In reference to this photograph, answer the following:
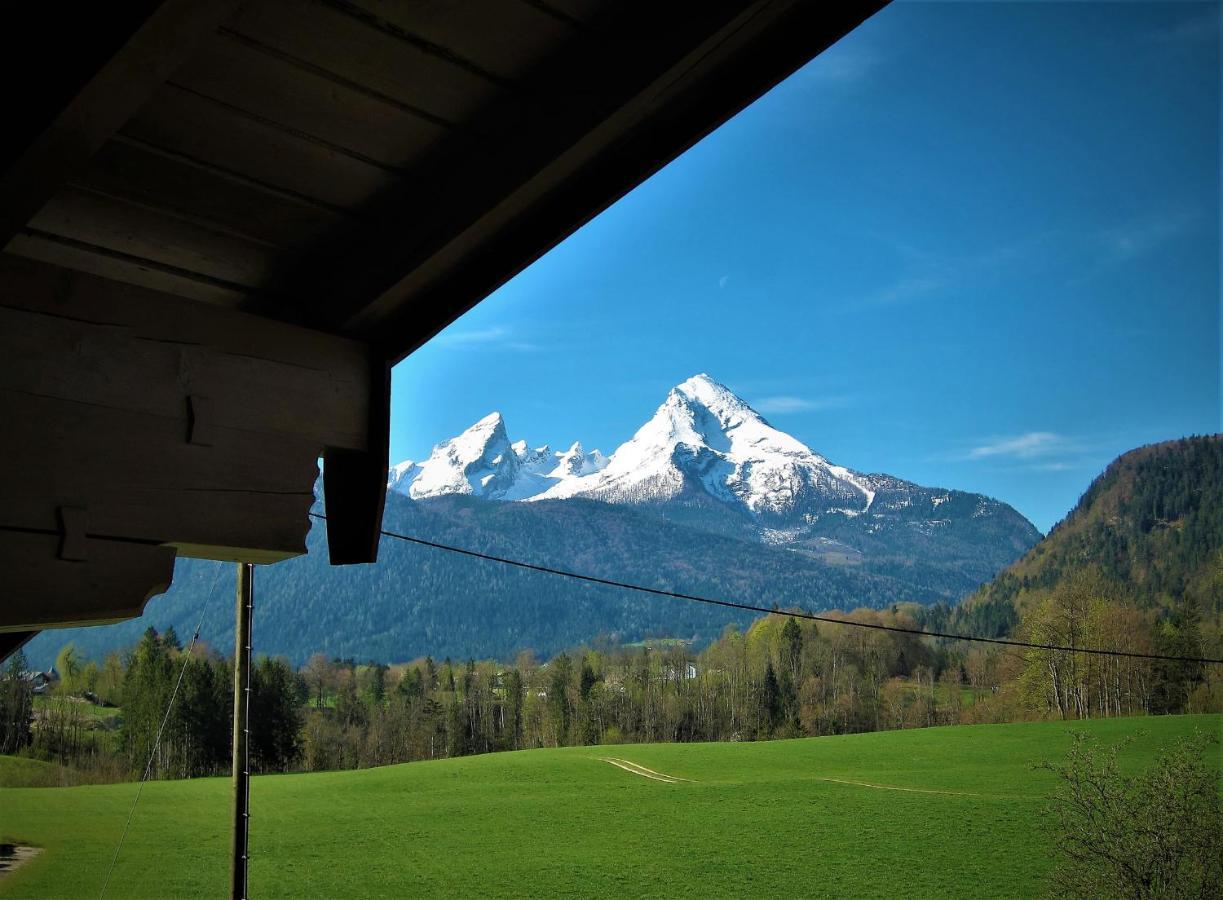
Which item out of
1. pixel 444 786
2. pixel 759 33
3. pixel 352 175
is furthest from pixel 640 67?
pixel 444 786

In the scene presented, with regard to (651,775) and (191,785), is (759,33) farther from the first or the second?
(191,785)

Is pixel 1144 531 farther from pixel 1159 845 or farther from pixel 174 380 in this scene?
pixel 174 380

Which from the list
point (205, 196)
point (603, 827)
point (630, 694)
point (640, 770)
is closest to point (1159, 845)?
point (603, 827)

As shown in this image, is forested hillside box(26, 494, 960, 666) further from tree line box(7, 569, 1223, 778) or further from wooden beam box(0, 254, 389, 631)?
wooden beam box(0, 254, 389, 631)

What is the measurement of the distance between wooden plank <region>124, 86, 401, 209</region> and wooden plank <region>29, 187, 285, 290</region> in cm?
15

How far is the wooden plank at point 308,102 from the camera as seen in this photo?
37.9 inches

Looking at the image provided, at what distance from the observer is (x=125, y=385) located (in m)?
1.15

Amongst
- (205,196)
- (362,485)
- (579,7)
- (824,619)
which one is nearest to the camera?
(579,7)

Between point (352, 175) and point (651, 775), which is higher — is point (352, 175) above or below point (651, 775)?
above

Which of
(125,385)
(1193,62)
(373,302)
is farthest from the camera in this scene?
(1193,62)

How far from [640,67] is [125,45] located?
18.1 inches

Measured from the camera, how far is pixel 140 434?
1152 millimetres

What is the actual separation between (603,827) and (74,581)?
29.4m

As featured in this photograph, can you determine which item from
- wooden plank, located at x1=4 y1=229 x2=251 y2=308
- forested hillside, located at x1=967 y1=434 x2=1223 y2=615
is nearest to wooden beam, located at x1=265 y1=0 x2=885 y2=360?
Answer: wooden plank, located at x1=4 y1=229 x2=251 y2=308
